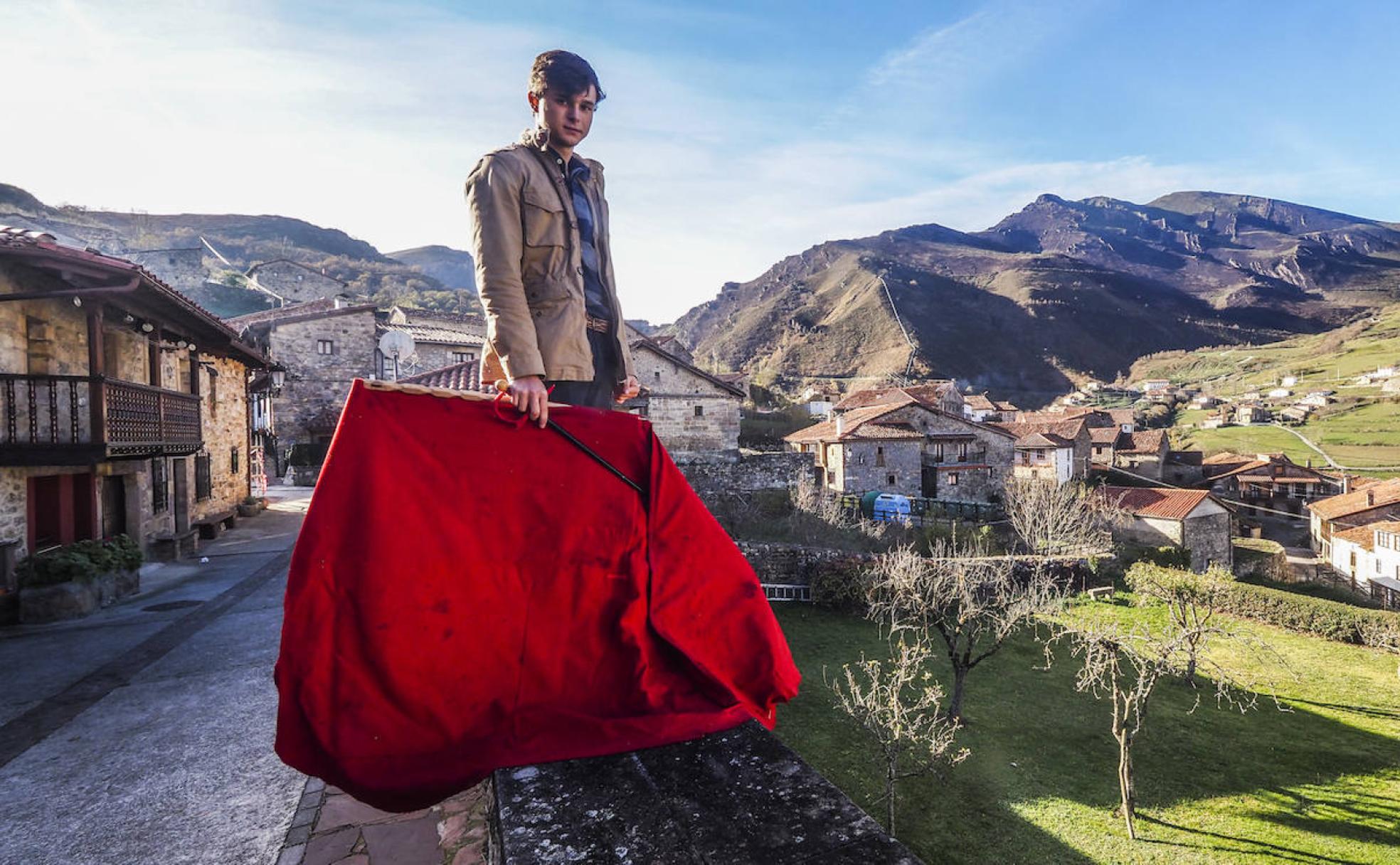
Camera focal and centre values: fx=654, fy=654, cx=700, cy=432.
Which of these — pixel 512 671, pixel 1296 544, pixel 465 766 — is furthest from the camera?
pixel 1296 544

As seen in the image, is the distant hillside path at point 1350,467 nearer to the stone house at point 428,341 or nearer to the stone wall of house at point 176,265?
the stone house at point 428,341

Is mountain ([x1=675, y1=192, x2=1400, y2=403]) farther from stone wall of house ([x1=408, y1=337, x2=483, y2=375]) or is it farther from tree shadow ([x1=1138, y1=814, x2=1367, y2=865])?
tree shadow ([x1=1138, y1=814, x2=1367, y2=865])

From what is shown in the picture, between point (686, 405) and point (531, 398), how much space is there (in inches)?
1009

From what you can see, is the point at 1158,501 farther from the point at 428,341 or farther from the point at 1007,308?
the point at 1007,308

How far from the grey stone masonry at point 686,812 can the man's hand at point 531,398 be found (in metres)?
0.91

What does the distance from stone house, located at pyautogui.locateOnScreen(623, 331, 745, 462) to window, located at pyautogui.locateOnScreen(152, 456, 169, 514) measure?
16144 mm

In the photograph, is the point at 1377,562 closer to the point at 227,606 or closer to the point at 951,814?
the point at 951,814

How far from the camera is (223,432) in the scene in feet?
52.1

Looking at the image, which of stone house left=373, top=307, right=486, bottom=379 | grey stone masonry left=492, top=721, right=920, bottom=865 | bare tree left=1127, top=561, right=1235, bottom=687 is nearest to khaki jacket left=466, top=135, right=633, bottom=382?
grey stone masonry left=492, top=721, right=920, bottom=865

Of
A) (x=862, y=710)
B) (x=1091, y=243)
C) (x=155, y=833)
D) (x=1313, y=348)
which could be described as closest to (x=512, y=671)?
(x=155, y=833)

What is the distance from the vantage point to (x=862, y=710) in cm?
1249

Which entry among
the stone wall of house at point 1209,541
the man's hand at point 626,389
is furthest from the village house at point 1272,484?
the man's hand at point 626,389

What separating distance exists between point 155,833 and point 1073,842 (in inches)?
460

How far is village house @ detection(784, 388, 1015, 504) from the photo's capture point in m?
31.8
